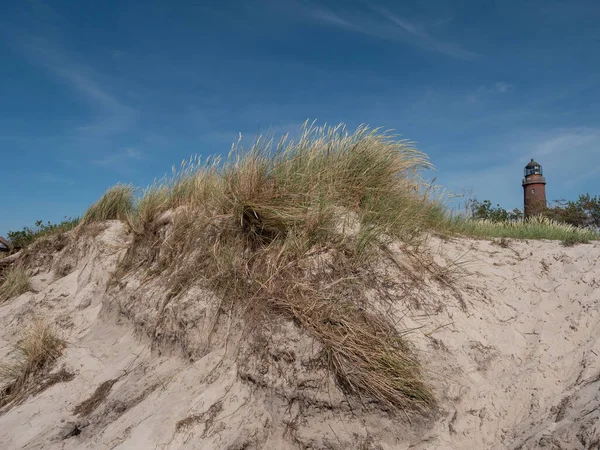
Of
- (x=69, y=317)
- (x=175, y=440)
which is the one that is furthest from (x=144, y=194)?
(x=175, y=440)

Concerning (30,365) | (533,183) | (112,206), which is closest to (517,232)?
(30,365)

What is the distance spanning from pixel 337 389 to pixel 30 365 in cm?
402

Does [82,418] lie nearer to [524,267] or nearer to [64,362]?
[64,362]

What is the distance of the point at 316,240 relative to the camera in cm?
458

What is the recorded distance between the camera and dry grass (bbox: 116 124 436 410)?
362cm

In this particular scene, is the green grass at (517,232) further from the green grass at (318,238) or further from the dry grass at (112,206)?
the dry grass at (112,206)

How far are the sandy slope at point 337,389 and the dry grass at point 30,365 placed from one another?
191 mm

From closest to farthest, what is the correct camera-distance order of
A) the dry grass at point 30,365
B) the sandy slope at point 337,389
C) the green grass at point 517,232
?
1. the sandy slope at point 337,389
2. the dry grass at point 30,365
3. the green grass at point 517,232

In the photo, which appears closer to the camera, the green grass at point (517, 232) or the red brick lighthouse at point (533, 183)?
the green grass at point (517, 232)

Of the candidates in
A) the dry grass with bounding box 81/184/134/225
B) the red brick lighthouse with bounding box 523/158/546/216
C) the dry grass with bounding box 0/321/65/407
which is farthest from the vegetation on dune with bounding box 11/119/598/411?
the red brick lighthouse with bounding box 523/158/546/216

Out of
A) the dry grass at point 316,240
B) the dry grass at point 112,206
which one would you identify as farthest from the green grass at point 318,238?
the dry grass at point 112,206

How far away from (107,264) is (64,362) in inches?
77.5

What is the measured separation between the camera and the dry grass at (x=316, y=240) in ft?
11.9

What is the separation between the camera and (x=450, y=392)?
3.67m
